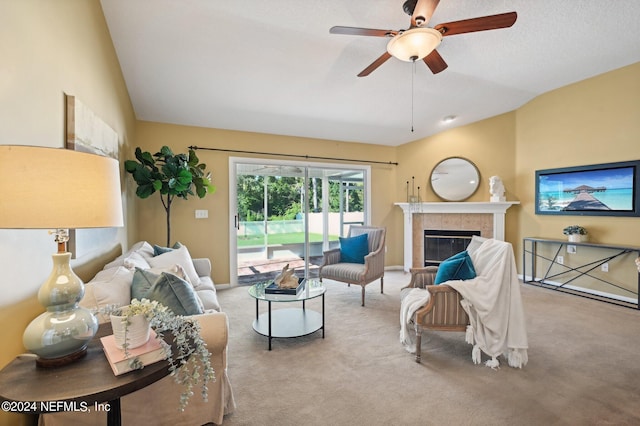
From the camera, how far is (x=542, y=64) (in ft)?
11.6

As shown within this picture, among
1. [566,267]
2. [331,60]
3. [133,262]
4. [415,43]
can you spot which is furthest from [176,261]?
[566,267]

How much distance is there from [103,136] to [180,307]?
1.75 metres

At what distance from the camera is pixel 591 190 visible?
395 centimetres

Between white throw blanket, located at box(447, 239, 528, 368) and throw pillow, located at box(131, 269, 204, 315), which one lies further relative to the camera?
white throw blanket, located at box(447, 239, 528, 368)

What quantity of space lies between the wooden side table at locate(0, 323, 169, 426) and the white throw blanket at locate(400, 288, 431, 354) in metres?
1.96

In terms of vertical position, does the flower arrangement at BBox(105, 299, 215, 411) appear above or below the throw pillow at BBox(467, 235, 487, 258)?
below

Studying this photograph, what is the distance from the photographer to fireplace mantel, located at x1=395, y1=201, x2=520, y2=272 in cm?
476

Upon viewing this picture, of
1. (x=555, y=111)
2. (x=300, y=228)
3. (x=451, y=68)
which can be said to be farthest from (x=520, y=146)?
(x=300, y=228)

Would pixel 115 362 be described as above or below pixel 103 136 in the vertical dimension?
below

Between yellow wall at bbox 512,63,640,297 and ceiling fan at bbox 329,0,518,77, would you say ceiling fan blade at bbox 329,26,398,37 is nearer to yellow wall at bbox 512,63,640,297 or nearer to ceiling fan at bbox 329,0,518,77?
ceiling fan at bbox 329,0,518,77

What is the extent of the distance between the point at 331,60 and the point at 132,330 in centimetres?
323

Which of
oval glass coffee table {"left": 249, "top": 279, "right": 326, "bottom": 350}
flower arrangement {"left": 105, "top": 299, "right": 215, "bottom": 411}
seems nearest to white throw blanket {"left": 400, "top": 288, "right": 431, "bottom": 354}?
oval glass coffee table {"left": 249, "top": 279, "right": 326, "bottom": 350}

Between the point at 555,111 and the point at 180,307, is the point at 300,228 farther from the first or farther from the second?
the point at 555,111

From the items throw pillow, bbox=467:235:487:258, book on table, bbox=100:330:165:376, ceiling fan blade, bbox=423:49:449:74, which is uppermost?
ceiling fan blade, bbox=423:49:449:74
